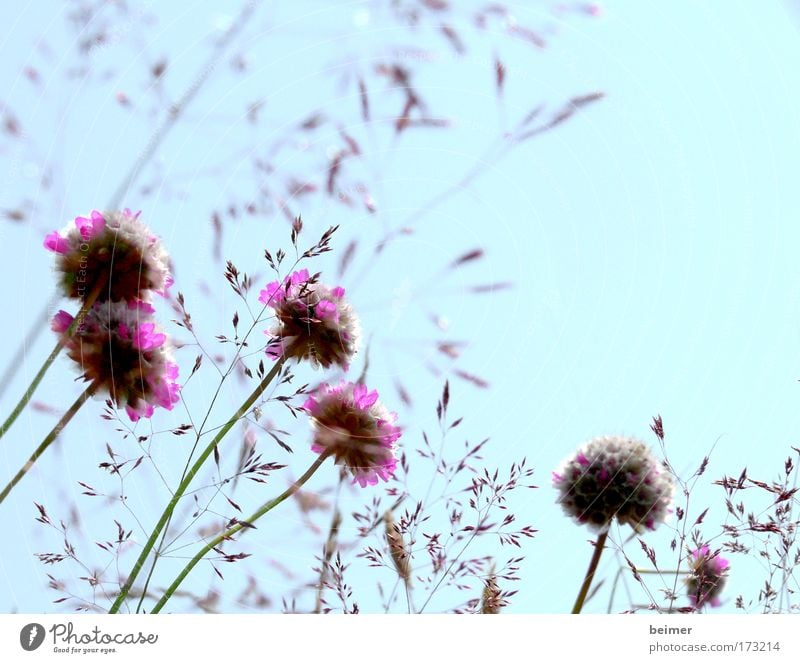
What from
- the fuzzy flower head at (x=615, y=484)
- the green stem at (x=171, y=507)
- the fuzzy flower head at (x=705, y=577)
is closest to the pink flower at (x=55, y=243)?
the green stem at (x=171, y=507)

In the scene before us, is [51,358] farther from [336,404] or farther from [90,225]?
[336,404]

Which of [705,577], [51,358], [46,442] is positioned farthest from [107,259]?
[705,577]

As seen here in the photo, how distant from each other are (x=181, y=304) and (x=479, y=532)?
0.48 m

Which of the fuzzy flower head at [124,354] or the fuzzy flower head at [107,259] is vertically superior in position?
A: the fuzzy flower head at [107,259]

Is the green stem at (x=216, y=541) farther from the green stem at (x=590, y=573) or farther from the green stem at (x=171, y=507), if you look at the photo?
the green stem at (x=590, y=573)

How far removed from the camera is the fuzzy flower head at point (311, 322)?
114 centimetres

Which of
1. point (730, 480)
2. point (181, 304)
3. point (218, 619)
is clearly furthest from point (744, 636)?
point (181, 304)

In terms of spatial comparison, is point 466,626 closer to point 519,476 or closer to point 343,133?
point 519,476

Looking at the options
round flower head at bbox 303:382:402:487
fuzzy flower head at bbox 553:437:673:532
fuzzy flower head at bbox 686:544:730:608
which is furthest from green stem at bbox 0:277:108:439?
fuzzy flower head at bbox 686:544:730:608

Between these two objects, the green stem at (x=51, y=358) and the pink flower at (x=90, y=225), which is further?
the pink flower at (x=90, y=225)

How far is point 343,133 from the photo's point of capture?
A: 1262 millimetres

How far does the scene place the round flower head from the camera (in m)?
1.17

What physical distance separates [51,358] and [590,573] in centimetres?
76

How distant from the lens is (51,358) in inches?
40.3
